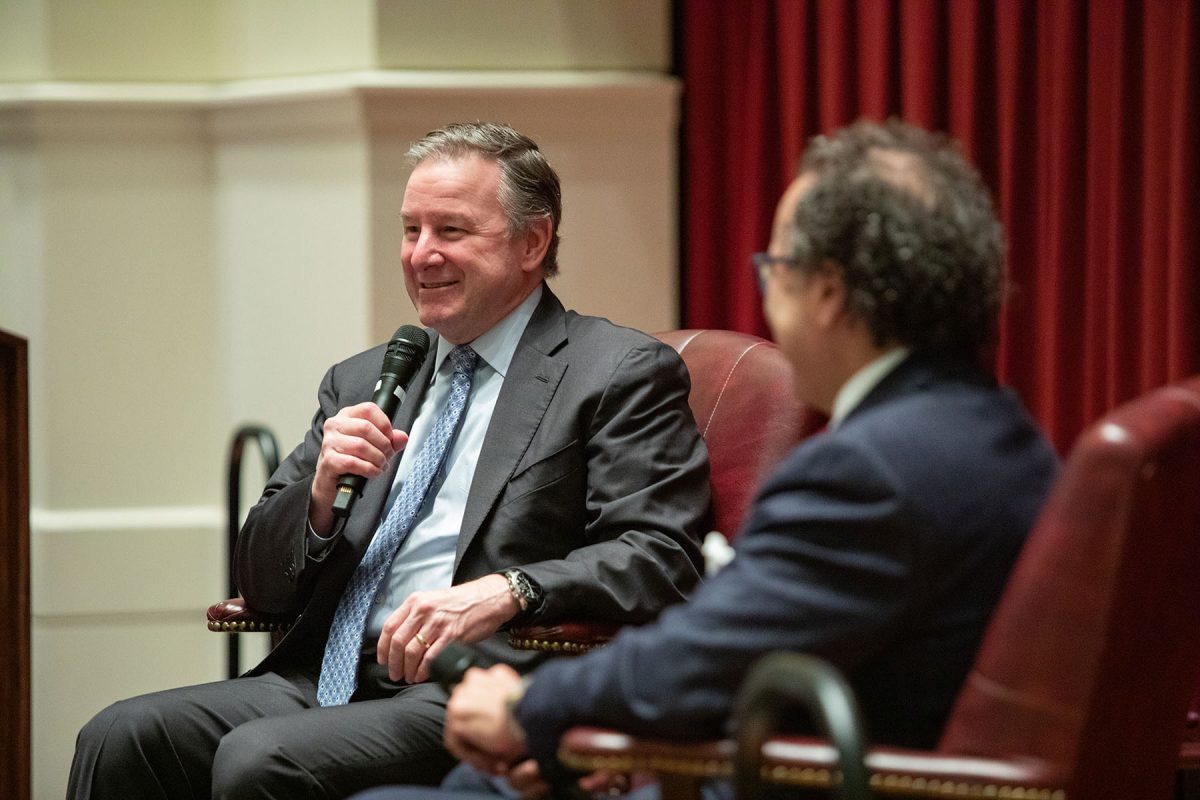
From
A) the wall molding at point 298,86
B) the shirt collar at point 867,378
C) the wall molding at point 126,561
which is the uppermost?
the wall molding at point 298,86

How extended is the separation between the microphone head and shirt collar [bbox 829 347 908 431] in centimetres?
98

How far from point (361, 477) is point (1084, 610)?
1203 millimetres

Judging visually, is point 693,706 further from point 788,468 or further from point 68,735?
point 68,735

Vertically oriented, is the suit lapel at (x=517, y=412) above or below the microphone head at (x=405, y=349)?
below

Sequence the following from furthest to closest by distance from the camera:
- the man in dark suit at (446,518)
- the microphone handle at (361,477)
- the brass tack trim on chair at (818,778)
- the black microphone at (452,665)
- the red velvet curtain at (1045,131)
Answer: the red velvet curtain at (1045,131)
the microphone handle at (361,477)
the man in dark suit at (446,518)
the black microphone at (452,665)
the brass tack trim on chair at (818,778)

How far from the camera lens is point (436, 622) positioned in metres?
2.17

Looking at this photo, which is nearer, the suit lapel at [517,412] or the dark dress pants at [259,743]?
the dark dress pants at [259,743]

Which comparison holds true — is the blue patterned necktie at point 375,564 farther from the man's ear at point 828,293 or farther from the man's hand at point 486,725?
the man's ear at point 828,293

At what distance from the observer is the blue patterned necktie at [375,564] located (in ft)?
7.89

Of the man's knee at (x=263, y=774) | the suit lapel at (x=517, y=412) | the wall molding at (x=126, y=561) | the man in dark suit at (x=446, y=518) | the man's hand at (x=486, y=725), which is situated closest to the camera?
the man's hand at (x=486, y=725)

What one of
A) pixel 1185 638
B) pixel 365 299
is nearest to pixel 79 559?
pixel 365 299

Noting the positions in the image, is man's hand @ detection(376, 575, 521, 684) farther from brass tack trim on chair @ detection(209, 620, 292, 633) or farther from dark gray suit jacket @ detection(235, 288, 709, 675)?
brass tack trim on chair @ detection(209, 620, 292, 633)

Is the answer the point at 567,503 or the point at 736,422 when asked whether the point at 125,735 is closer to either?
the point at 567,503

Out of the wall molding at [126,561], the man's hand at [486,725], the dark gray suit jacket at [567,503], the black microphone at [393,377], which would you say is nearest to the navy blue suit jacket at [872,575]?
the man's hand at [486,725]
